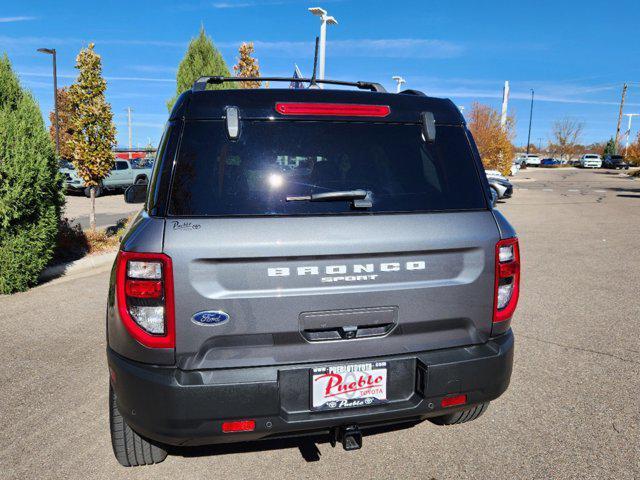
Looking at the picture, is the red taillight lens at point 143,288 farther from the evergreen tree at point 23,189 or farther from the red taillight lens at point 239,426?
the evergreen tree at point 23,189

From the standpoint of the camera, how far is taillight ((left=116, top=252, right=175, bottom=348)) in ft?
7.16

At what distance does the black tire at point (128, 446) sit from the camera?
8.91 ft

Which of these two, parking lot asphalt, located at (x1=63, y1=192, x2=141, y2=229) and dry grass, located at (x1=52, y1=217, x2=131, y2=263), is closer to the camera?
dry grass, located at (x1=52, y1=217, x2=131, y2=263)

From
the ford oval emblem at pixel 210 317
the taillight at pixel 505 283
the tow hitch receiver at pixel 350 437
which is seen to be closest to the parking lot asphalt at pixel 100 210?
the ford oval emblem at pixel 210 317

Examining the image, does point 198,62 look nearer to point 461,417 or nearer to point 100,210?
point 100,210

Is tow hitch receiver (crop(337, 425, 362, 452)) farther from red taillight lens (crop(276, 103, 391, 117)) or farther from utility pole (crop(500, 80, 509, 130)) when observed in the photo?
utility pole (crop(500, 80, 509, 130))

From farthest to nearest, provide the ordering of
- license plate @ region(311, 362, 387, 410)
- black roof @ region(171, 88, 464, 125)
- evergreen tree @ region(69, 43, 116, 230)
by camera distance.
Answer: evergreen tree @ region(69, 43, 116, 230), black roof @ region(171, 88, 464, 125), license plate @ region(311, 362, 387, 410)

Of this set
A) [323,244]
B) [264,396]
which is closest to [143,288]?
[264,396]

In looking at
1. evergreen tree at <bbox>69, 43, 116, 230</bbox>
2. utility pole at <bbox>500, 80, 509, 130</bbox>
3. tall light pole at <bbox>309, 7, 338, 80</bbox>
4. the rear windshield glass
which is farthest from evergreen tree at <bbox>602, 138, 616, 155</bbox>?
the rear windshield glass

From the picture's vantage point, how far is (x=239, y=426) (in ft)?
7.38

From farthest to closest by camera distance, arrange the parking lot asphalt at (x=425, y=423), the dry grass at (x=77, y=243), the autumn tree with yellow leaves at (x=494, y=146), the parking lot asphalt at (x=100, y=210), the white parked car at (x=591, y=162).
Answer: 1. the white parked car at (x=591, y=162)
2. the autumn tree with yellow leaves at (x=494, y=146)
3. the parking lot asphalt at (x=100, y=210)
4. the dry grass at (x=77, y=243)
5. the parking lot asphalt at (x=425, y=423)

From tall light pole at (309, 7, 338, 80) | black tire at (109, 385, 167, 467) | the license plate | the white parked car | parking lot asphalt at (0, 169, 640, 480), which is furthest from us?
the white parked car

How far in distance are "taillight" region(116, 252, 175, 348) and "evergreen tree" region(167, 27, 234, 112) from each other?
1636cm

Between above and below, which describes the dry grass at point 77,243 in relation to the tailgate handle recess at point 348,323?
below
